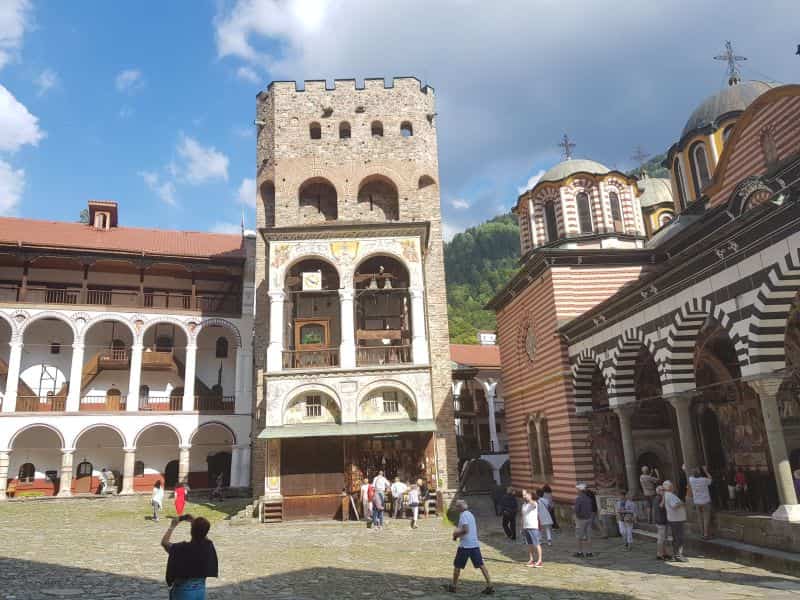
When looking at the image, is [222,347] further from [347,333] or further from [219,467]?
[347,333]

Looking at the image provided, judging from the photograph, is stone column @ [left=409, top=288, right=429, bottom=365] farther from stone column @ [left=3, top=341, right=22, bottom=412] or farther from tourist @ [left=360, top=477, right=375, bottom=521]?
stone column @ [left=3, top=341, right=22, bottom=412]

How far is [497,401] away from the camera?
37188mm

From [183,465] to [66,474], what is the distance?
4.59 metres

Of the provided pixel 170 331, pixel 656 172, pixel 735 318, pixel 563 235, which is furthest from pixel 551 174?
pixel 656 172

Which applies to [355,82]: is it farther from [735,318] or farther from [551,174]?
[735,318]

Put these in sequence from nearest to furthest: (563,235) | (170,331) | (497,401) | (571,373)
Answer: (571,373), (563,235), (170,331), (497,401)

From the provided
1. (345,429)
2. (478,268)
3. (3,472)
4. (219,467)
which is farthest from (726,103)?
(478,268)

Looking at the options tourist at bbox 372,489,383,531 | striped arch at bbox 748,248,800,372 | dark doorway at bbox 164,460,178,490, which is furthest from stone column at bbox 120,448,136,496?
striped arch at bbox 748,248,800,372

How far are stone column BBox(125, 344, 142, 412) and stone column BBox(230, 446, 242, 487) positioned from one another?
477 centimetres

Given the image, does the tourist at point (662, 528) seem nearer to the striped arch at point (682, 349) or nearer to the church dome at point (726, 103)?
the striped arch at point (682, 349)

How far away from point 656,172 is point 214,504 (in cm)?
7470

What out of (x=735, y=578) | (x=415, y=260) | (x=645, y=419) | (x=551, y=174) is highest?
(x=551, y=174)

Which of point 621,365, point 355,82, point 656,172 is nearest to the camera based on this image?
point 621,365

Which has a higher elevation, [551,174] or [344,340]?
[551,174]
